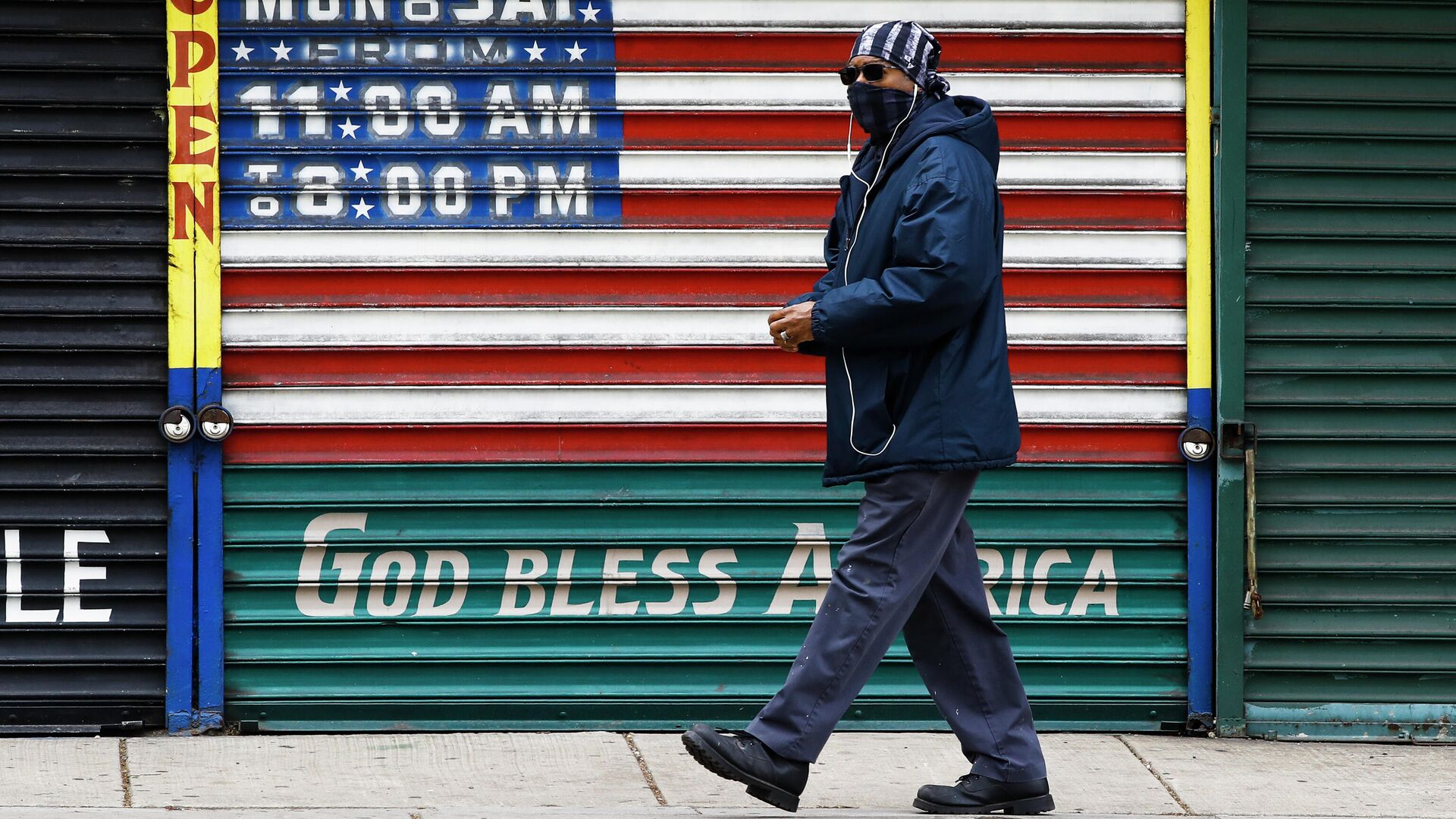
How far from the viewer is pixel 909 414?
163 inches

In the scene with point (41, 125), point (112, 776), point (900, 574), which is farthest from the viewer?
point (41, 125)

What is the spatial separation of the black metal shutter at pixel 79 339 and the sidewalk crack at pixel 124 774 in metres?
0.14

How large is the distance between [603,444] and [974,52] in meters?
1.67

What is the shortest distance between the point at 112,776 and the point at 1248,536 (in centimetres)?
339

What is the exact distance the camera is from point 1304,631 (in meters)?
5.35

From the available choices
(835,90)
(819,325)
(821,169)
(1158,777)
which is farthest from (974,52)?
(1158,777)

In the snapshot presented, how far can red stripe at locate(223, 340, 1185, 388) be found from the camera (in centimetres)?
519

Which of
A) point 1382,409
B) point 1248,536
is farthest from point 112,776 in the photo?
point 1382,409

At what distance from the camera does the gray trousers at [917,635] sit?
13.4 feet

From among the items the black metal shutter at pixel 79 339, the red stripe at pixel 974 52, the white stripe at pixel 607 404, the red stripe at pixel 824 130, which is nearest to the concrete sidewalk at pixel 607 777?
the black metal shutter at pixel 79 339

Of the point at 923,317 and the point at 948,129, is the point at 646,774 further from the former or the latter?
the point at 948,129

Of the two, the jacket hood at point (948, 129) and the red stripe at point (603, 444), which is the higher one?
the jacket hood at point (948, 129)

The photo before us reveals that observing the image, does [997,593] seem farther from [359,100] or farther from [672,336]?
[359,100]

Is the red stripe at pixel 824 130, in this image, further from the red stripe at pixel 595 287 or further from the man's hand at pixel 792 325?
the man's hand at pixel 792 325
